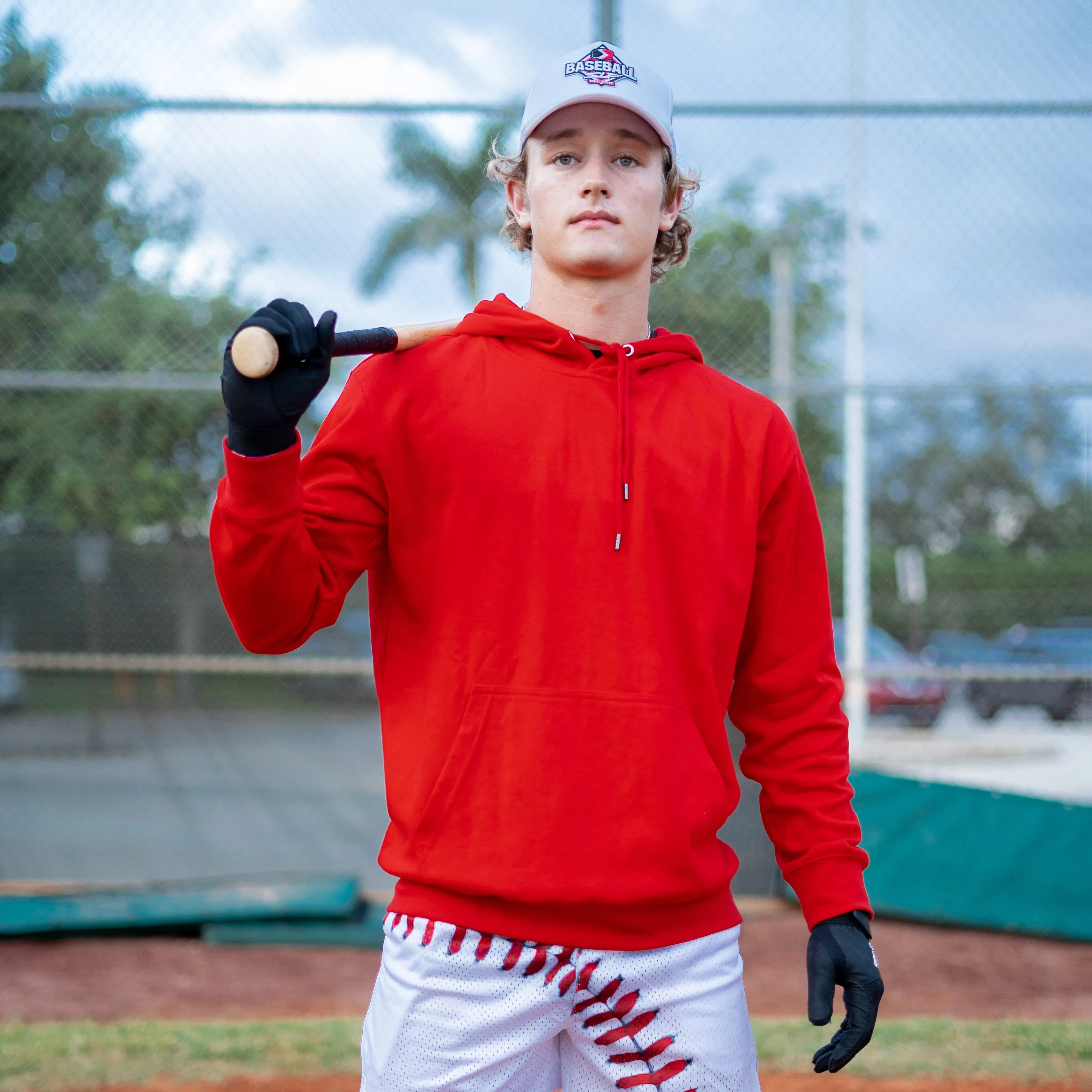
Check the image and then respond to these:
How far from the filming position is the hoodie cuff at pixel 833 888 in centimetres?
165

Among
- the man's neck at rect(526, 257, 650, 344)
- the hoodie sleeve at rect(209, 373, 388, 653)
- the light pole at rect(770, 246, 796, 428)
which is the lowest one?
the hoodie sleeve at rect(209, 373, 388, 653)

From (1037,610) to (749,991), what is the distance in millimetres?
2423

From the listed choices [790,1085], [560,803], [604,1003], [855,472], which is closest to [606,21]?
[855,472]

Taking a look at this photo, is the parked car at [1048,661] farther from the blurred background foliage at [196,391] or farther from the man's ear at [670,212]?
the man's ear at [670,212]

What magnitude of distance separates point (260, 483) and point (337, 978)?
364 centimetres

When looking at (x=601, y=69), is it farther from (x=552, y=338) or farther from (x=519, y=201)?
(x=552, y=338)

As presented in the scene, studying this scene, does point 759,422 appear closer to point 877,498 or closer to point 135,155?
point 877,498

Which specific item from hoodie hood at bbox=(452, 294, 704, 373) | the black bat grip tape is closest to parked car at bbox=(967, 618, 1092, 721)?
hoodie hood at bbox=(452, 294, 704, 373)

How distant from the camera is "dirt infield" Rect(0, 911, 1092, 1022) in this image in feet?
13.4

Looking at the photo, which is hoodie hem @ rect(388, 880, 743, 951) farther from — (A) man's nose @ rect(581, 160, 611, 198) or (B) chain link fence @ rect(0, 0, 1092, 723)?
(B) chain link fence @ rect(0, 0, 1092, 723)

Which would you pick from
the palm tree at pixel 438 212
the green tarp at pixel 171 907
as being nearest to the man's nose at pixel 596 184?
the palm tree at pixel 438 212

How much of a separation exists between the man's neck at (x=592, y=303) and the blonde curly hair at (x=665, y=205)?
120mm

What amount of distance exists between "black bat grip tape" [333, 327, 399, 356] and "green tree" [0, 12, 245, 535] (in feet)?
13.7

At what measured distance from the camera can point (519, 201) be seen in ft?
6.05
